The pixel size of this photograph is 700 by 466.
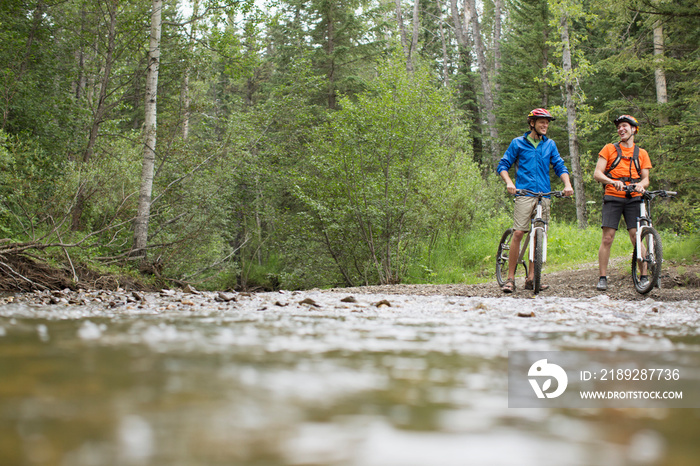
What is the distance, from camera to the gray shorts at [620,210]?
259 inches

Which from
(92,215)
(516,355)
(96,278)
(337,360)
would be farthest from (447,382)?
(92,215)

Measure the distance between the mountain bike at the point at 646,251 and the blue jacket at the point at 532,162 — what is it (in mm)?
1010

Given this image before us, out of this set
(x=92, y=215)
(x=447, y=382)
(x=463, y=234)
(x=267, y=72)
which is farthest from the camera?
(x=267, y=72)

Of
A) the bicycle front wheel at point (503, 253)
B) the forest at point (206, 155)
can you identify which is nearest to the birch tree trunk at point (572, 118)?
the forest at point (206, 155)

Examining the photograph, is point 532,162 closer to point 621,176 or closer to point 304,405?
point 621,176

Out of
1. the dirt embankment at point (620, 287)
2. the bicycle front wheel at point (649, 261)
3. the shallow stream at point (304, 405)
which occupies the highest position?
the shallow stream at point (304, 405)

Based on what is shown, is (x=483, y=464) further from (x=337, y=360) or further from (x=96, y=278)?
(x=96, y=278)

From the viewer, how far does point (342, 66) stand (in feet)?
77.0

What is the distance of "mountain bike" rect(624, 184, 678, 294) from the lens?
230 inches

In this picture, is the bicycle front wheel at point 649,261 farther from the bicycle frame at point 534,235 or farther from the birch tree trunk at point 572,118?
the birch tree trunk at point 572,118

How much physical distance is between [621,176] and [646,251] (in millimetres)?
1002

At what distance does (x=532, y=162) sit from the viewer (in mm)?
6941

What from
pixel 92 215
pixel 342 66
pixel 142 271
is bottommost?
pixel 142 271

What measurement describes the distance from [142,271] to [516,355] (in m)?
9.01
